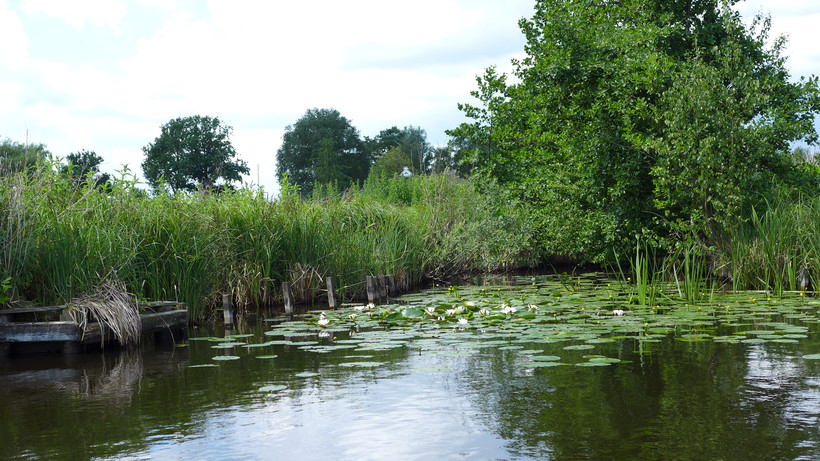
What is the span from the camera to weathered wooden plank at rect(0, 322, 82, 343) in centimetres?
959

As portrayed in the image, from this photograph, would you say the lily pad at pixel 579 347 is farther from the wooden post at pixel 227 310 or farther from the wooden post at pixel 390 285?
the wooden post at pixel 390 285

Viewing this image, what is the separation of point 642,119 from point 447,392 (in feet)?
39.0

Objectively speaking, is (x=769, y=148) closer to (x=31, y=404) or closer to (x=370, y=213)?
(x=370, y=213)

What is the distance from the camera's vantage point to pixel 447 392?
663 centimetres

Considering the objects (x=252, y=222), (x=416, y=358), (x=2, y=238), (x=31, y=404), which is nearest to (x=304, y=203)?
(x=252, y=222)

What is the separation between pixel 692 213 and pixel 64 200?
11.5m

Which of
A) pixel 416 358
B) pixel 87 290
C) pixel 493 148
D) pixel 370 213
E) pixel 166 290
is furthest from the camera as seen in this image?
pixel 493 148

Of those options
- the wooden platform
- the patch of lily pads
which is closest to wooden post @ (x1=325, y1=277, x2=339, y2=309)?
the patch of lily pads

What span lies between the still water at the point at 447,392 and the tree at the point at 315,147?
67761 millimetres

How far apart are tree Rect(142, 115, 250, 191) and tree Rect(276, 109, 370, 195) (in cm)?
1211

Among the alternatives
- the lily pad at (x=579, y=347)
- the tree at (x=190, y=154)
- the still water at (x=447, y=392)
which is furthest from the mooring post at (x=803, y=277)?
the tree at (x=190, y=154)

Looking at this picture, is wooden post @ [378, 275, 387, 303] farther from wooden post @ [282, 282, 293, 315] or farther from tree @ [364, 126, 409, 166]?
tree @ [364, 126, 409, 166]

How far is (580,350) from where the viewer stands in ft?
27.7

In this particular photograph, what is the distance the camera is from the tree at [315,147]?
79.1 metres
